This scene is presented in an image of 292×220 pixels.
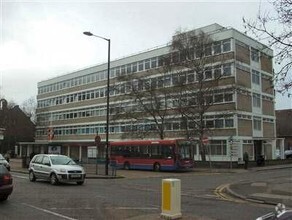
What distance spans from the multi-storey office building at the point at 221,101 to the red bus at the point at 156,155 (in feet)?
25.6

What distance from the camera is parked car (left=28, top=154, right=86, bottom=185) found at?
2267cm

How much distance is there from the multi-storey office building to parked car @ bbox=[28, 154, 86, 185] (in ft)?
50.5

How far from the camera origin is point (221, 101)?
53.9 meters

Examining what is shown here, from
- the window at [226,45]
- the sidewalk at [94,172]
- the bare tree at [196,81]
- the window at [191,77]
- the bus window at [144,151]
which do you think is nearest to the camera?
the sidewalk at [94,172]

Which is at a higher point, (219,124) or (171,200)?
(219,124)

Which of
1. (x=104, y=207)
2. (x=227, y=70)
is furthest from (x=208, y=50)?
(x=104, y=207)

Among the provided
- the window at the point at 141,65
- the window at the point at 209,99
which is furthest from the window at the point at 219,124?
the window at the point at 141,65

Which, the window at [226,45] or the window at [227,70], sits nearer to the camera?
the window at [227,70]

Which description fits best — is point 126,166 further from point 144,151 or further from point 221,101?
point 221,101

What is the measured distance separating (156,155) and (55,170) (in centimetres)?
1910

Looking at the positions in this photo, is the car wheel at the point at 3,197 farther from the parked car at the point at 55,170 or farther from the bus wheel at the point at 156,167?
the bus wheel at the point at 156,167

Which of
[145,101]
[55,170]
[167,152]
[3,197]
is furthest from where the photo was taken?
[145,101]

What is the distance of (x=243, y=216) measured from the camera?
511 inches

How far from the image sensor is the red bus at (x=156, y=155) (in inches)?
1553
